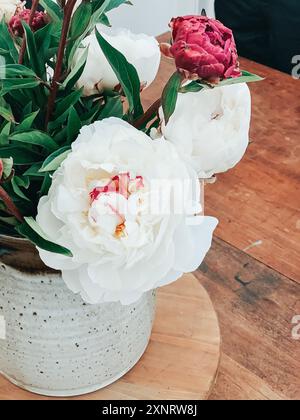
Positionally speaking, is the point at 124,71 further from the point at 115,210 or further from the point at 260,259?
the point at 260,259

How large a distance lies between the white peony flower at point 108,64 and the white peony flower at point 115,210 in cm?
10

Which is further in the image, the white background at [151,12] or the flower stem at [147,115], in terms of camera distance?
the white background at [151,12]

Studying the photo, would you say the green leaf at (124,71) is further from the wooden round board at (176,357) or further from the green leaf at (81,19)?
the wooden round board at (176,357)

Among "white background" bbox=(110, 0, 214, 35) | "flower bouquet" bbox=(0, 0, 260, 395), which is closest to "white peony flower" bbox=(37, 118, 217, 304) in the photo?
"flower bouquet" bbox=(0, 0, 260, 395)

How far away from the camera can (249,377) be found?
2.57 ft

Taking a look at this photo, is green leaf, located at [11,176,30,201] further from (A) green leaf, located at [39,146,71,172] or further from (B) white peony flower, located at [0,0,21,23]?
(B) white peony flower, located at [0,0,21,23]

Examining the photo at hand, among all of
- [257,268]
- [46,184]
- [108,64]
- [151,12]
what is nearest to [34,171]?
[46,184]

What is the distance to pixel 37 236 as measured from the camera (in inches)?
21.0

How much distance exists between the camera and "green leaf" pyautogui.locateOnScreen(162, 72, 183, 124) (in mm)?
514

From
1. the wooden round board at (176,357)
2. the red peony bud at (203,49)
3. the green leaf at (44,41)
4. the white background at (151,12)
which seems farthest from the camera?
the white background at (151,12)

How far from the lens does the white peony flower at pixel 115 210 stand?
19.2 inches

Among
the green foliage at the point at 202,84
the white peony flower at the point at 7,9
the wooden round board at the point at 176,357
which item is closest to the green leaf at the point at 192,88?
the green foliage at the point at 202,84

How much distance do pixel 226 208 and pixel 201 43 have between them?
0.56 m

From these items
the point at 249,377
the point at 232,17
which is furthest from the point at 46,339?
the point at 232,17
